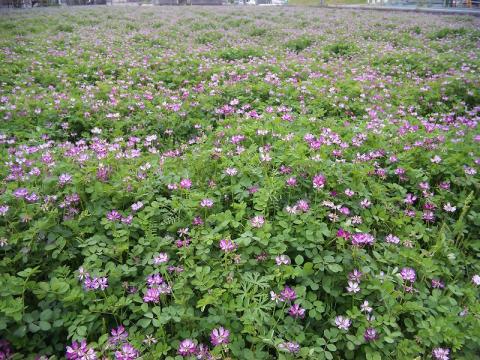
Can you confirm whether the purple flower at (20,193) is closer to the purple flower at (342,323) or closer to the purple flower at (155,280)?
the purple flower at (155,280)

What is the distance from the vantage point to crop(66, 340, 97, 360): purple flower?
1950 mm

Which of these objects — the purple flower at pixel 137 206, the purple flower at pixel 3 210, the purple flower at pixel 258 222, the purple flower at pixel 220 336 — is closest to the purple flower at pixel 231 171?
the purple flower at pixel 258 222

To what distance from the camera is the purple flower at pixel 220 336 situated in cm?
202

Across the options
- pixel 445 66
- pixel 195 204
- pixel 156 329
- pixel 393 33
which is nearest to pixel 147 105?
pixel 195 204

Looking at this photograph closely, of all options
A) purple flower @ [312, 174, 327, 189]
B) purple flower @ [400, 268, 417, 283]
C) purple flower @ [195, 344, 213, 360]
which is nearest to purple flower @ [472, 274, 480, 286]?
purple flower @ [400, 268, 417, 283]

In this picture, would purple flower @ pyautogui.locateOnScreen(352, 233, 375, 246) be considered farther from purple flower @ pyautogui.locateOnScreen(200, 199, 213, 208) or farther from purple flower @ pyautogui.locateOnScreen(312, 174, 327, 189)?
purple flower @ pyautogui.locateOnScreen(200, 199, 213, 208)

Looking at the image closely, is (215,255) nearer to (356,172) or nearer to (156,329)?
(156,329)

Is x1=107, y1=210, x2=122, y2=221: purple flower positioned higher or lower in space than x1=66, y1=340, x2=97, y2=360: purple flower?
higher

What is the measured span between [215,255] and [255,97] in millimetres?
3653

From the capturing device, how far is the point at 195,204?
283cm

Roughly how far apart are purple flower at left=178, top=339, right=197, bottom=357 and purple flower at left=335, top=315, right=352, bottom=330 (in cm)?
88

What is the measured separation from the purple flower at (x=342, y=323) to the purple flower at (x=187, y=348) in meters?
0.88

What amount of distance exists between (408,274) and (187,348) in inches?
60.3

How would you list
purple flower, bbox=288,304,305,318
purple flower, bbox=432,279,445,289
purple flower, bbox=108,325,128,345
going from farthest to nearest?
purple flower, bbox=432,279,445,289, purple flower, bbox=288,304,305,318, purple flower, bbox=108,325,128,345
